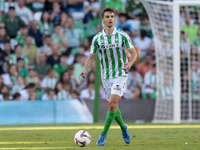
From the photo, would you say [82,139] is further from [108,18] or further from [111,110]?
[108,18]

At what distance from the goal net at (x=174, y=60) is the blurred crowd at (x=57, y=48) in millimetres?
612

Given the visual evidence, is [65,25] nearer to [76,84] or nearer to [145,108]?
[76,84]

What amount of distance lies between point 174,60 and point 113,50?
508 cm

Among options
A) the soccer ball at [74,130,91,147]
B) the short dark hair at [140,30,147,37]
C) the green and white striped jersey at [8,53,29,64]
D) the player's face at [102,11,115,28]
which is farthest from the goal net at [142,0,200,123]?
the soccer ball at [74,130,91,147]

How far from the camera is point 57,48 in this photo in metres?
11.5

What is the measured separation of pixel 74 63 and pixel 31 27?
1.87 m

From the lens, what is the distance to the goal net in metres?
10.1

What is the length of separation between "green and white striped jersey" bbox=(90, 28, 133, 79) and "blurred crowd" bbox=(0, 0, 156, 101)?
5.44 m

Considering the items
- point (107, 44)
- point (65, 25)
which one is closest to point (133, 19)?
point (65, 25)

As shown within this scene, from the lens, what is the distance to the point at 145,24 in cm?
1204

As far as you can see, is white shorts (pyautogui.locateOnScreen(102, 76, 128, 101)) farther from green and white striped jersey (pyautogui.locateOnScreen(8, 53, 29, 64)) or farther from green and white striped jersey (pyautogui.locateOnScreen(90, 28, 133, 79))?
green and white striped jersey (pyautogui.locateOnScreen(8, 53, 29, 64))

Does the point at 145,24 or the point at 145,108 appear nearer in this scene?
the point at 145,108

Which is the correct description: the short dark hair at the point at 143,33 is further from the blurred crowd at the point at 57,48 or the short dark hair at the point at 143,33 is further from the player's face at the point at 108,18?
the player's face at the point at 108,18

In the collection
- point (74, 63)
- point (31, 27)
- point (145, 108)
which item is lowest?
point (145, 108)
